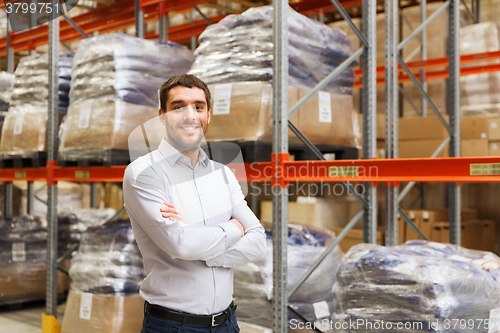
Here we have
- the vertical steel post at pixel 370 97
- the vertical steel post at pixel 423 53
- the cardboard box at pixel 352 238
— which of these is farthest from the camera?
the vertical steel post at pixel 423 53

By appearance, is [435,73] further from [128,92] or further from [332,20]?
[128,92]

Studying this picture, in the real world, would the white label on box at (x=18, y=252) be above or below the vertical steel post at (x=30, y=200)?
below

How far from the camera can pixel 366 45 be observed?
13.2 feet

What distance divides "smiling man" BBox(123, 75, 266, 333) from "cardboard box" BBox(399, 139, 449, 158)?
4.81 m

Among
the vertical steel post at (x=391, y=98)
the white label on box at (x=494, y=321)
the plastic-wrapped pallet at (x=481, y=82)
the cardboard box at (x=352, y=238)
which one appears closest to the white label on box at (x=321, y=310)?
the vertical steel post at (x=391, y=98)

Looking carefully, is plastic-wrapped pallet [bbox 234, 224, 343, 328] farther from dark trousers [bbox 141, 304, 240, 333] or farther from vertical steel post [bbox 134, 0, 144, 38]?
vertical steel post [bbox 134, 0, 144, 38]

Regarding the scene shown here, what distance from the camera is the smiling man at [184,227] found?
6.85ft

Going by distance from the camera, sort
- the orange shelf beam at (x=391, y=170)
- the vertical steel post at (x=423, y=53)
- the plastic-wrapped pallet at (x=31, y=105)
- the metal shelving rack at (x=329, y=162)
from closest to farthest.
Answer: the orange shelf beam at (x=391, y=170)
the metal shelving rack at (x=329, y=162)
the plastic-wrapped pallet at (x=31, y=105)
the vertical steel post at (x=423, y=53)

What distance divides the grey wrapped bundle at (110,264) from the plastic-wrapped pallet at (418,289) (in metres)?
2.03

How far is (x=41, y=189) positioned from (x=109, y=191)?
80.1 inches

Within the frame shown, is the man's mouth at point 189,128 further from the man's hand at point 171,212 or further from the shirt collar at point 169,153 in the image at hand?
the man's hand at point 171,212

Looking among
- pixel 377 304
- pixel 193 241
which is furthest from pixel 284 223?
pixel 193 241

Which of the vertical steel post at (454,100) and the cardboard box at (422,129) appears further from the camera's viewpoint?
the cardboard box at (422,129)

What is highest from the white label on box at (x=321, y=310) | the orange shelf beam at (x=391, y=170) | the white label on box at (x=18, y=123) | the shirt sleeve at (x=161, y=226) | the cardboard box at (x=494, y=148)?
the white label on box at (x=18, y=123)
